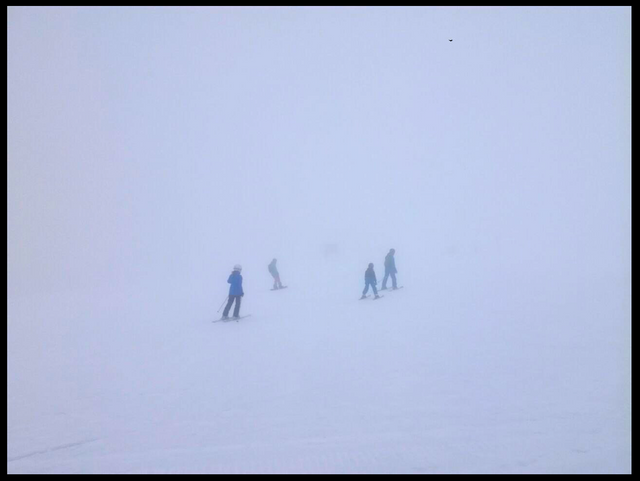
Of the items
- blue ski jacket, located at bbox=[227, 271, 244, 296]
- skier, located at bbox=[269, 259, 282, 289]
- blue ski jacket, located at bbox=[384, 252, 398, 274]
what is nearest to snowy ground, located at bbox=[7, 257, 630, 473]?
blue ski jacket, located at bbox=[227, 271, 244, 296]

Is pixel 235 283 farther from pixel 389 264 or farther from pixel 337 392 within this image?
pixel 389 264

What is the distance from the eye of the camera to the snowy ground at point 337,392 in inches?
197

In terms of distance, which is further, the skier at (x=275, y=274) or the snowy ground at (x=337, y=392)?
the skier at (x=275, y=274)

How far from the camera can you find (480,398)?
6.21 metres

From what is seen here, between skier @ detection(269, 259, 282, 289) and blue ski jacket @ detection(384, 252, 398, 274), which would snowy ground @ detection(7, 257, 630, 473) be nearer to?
blue ski jacket @ detection(384, 252, 398, 274)

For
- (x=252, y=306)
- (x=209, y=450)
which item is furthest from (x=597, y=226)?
(x=209, y=450)

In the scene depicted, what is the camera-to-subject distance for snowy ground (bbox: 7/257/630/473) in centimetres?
499

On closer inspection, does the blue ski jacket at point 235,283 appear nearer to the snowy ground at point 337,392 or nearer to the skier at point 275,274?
the snowy ground at point 337,392

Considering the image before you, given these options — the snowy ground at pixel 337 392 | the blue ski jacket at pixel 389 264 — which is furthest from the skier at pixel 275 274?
the snowy ground at pixel 337 392

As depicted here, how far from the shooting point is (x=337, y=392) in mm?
6707

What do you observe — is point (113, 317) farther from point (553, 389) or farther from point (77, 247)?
point (77, 247)

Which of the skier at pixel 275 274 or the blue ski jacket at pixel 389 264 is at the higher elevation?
the blue ski jacket at pixel 389 264

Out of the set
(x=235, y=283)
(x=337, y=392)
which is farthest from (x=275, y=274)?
(x=337, y=392)

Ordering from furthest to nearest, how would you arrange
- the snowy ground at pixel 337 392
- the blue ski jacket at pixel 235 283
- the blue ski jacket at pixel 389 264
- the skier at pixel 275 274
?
the skier at pixel 275 274 < the blue ski jacket at pixel 389 264 < the blue ski jacket at pixel 235 283 < the snowy ground at pixel 337 392
